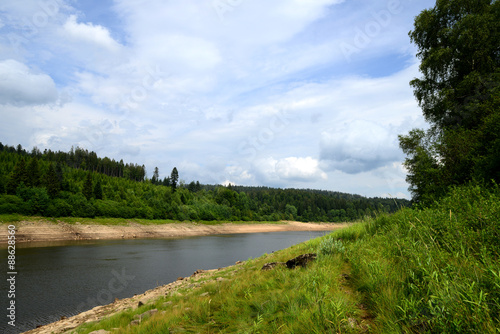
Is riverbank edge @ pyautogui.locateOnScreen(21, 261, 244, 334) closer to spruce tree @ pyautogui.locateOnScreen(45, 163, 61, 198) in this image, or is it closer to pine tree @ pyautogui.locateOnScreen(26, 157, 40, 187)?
spruce tree @ pyautogui.locateOnScreen(45, 163, 61, 198)

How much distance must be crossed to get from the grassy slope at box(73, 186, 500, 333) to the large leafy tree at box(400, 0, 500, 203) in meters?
7.55

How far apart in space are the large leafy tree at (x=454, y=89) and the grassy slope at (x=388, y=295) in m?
7.55

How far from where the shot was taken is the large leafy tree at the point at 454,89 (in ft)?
41.2

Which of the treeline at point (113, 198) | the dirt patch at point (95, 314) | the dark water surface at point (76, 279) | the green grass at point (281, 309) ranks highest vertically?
the treeline at point (113, 198)

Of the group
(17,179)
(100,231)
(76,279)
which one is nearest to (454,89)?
(76,279)

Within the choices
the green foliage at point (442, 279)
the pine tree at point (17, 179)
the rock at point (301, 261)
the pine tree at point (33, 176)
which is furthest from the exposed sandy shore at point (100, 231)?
the green foliage at point (442, 279)

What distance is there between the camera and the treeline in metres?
61.7

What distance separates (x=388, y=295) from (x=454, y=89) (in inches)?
770

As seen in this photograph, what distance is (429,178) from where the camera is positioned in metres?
14.7

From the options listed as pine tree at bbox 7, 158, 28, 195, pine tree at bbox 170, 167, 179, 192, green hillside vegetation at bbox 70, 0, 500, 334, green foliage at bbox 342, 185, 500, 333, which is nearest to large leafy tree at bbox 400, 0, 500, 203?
green hillside vegetation at bbox 70, 0, 500, 334

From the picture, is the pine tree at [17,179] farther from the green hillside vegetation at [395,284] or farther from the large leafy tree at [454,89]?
the large leafy tree at [454,89]

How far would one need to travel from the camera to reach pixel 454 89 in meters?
17.5

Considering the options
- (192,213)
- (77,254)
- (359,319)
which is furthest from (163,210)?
(359,319)

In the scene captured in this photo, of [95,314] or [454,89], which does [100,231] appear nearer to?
[95,314]
